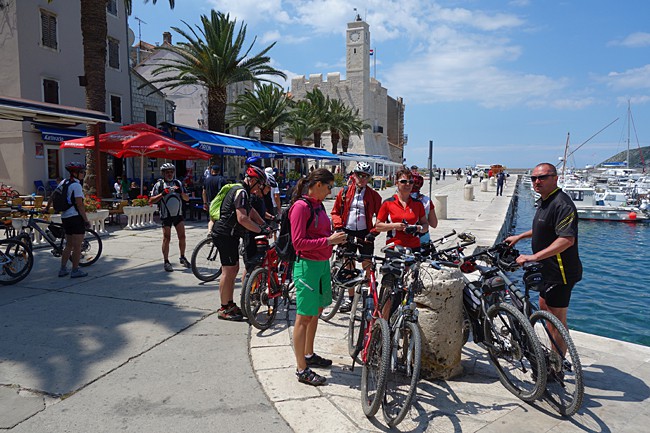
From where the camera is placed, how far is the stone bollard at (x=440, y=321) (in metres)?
3.90

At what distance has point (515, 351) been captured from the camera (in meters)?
3.62

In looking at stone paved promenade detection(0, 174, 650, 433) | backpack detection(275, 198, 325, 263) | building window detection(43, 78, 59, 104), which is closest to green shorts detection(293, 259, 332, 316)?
backpack detection(275, 198, 325, 263)

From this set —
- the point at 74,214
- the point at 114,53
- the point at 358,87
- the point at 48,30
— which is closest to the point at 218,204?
the point at 74,214

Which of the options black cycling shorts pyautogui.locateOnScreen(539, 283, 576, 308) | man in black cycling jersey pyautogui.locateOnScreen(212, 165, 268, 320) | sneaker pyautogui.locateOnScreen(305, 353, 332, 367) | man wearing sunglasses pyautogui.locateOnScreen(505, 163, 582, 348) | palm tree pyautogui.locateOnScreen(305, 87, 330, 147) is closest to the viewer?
man wearing sunglasses pyautogui.locateOnScreen(505, 163, 582, 348)

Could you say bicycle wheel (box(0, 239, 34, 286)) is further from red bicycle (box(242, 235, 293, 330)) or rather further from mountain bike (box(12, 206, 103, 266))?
red bicycle (box(242, 235, 293, 330))

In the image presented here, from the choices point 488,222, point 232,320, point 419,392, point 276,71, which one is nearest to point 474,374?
point 419,392

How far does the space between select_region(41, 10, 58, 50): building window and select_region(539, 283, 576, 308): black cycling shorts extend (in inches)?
940

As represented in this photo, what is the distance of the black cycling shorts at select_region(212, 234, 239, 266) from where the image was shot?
5.36 meters

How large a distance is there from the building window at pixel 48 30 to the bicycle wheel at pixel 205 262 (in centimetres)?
1938

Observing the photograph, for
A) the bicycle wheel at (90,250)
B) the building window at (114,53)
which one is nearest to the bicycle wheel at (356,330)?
the bicycle wheel at (90,250)

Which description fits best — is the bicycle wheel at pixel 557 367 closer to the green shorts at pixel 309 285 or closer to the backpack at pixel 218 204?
the green shorts at pixel 309 285

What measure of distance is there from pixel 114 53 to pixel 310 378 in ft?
88.7

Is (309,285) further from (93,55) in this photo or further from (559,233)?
(93,55)

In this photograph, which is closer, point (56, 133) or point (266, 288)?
point (266, 288)
